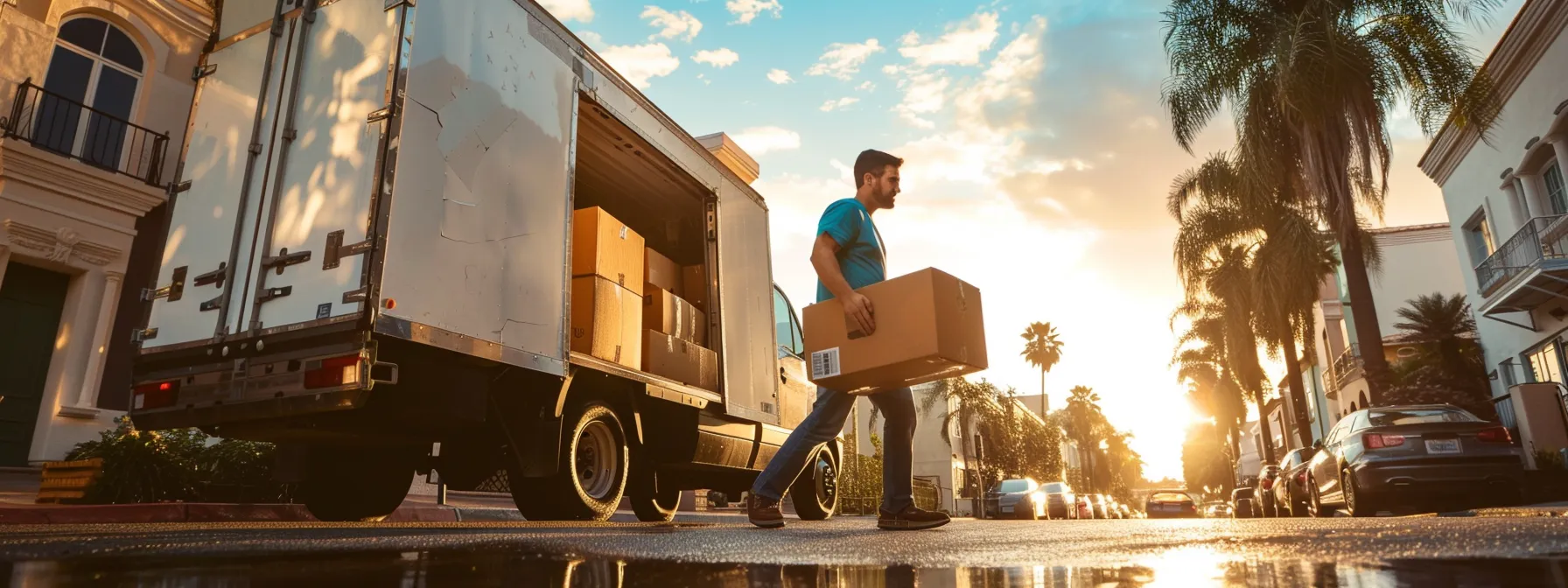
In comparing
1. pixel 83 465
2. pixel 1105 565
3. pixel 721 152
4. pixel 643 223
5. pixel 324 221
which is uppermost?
pixel 721 152

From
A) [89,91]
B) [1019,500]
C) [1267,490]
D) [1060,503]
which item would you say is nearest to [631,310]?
[89,91]

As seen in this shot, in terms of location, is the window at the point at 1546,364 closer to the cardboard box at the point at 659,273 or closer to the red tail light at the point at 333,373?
the cardboard box at the point at 659,273

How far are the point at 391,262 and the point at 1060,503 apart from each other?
23.8 meters

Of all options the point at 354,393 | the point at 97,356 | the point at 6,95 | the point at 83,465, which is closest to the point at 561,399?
the point at 354,393

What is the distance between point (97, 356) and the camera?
431 inches

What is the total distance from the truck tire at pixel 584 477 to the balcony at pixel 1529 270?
2008cm

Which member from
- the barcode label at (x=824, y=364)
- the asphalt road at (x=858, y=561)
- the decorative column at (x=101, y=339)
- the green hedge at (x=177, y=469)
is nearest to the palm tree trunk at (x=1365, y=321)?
the barcode label at (x=824, y=364)

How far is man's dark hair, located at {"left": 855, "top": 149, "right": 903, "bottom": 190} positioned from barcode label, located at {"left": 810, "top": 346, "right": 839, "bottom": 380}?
1238 mm

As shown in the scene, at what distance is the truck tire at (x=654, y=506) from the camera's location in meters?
7.35

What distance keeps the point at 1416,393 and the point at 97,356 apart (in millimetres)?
29519

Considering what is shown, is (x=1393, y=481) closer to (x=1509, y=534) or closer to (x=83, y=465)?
(x=1509, y=534)

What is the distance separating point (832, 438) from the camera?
5.03 meters

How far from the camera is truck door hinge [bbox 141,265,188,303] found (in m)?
5.25

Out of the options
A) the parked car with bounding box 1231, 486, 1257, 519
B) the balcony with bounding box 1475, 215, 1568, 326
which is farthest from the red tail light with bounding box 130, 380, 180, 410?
the balcony with bounding box 1475, 215, 1568, 326
